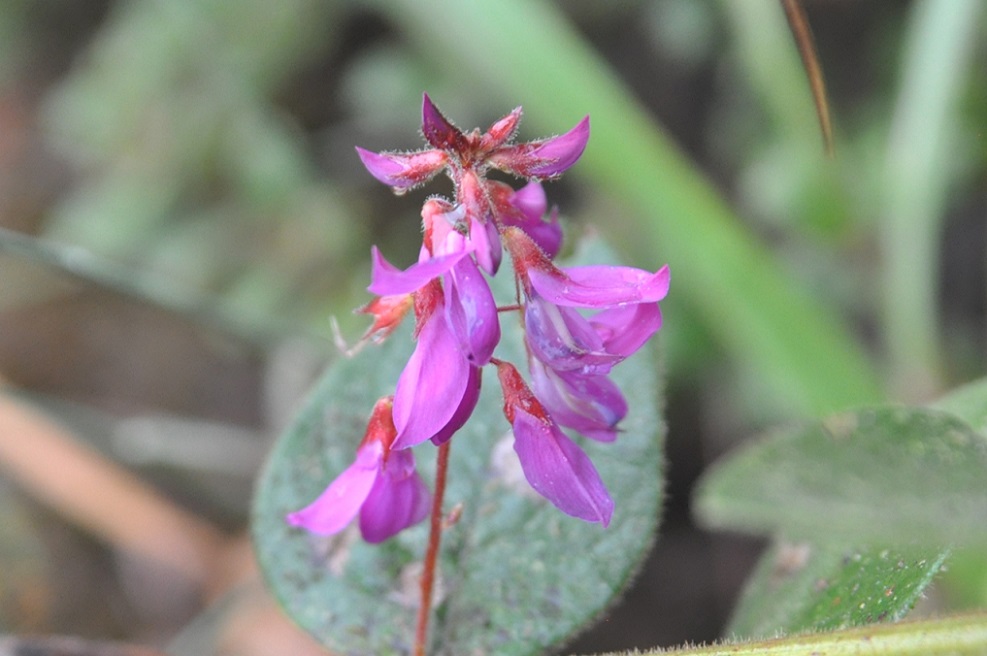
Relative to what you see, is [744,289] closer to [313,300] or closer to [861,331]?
[861,331]

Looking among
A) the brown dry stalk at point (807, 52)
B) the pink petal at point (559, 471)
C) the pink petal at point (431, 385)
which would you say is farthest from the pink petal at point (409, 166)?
the brown dry stalk at point (807, 52)

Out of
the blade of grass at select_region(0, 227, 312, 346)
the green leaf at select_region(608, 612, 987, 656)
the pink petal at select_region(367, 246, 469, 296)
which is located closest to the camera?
the green leaf at select_region(608, 612, 987, 656)

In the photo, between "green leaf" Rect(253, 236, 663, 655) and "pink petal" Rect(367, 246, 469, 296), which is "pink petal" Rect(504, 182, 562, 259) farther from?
"green leaf" Rect(253, 236, 663, 655)

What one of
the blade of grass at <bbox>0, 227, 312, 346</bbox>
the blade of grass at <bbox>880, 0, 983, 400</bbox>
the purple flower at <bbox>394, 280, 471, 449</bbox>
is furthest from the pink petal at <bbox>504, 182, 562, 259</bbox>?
the blade of grass at <bbox>880, 0, 983, 400</bbox>

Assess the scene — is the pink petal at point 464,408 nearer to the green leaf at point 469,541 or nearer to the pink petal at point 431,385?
the pink petal at point 431,385

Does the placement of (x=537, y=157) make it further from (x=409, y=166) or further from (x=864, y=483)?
(x=864, y=483)

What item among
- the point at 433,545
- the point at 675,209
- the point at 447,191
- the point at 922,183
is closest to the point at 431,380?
the point at 433,545
